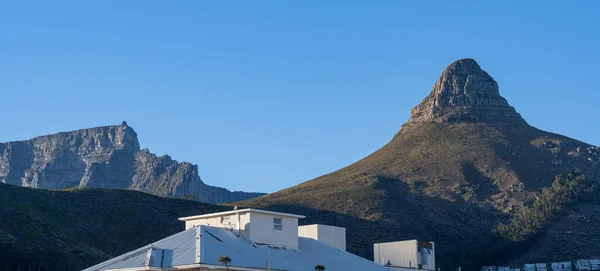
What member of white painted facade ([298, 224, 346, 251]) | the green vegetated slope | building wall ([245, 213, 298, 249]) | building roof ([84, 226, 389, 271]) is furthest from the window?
the green vegetated slope

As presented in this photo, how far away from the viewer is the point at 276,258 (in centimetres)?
4209

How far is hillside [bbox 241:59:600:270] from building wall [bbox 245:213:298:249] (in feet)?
191

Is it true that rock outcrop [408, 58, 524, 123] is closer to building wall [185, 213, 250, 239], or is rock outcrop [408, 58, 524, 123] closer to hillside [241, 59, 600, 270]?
hillside [241, 59, 600, 270]

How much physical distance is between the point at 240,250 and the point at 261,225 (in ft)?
9.82

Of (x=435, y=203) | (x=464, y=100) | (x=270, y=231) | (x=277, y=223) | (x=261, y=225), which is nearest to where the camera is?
(x=261, y=225)

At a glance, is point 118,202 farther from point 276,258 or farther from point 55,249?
point 276,258

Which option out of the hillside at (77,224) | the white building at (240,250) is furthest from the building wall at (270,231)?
the hillside at (77,224)

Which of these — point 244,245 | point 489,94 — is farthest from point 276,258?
point 489,94

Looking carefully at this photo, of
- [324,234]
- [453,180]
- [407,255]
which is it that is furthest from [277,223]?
[453,180]

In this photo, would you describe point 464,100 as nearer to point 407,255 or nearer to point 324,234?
point 407,255

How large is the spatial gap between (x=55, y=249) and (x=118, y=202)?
28627 mm

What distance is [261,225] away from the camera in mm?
43688

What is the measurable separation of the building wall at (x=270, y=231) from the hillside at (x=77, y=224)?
30.0 metres

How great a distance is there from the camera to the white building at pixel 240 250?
1518 inches
